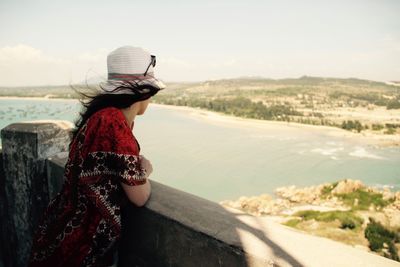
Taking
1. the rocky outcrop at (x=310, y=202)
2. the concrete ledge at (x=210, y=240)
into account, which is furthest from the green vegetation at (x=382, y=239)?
the concrete ledge at (x=210, y=240)

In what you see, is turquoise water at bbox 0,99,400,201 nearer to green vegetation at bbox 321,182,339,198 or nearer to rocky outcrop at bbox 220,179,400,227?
rocky outcrop at bbox 220,179,400,227

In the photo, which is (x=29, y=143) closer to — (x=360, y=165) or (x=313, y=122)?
(x=360, y=165)

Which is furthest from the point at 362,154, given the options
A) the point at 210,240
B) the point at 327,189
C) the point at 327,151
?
the point at 210,240

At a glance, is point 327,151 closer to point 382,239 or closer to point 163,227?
point 382,239

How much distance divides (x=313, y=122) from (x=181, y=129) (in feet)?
61.6

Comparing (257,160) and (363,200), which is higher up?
(363,200)

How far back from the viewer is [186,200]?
1.87m

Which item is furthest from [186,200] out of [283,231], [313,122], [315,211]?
[313,122]

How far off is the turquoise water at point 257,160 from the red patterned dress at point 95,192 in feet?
61.3

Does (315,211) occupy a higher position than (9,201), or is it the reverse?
(9,201)

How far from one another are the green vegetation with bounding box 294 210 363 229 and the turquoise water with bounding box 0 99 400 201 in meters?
7.17

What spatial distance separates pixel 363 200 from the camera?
16.0 metres

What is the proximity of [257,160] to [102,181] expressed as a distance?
28586mm

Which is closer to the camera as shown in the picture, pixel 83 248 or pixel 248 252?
pixel 248 252
